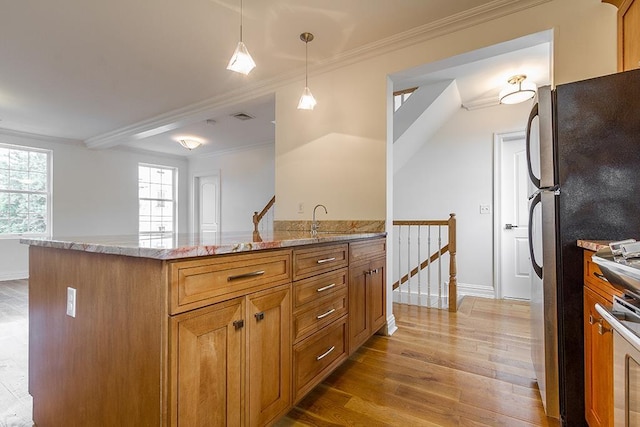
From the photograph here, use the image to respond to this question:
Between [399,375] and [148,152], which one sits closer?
[399,375]

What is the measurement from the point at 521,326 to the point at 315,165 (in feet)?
8.06

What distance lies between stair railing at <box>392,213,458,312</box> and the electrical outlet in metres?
2.96

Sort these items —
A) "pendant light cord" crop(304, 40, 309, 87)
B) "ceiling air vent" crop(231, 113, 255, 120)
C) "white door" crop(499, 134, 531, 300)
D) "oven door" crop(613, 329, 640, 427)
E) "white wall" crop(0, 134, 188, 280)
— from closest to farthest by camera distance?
"oven door" crop(613, 329, 640, 427) → "pendant light cord" crop(304, 40, 309, 87) → "white door" crop(499, 134, 531, 300) → "ceiling air vent" crop(231, 113, 255, 120) → "white wall" crop(0, 134, 188, 280)

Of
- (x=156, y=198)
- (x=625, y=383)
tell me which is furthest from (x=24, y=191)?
(x=625, y=383)

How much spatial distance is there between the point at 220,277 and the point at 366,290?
4.59 feet

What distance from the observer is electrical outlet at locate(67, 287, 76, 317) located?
49.1 inches

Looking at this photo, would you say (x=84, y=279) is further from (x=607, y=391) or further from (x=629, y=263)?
(x=607, y=391)

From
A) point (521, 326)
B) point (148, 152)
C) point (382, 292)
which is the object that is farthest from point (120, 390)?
point (148, 152)

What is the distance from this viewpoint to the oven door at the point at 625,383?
90 cm

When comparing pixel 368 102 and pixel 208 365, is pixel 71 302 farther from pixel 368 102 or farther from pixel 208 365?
pixel 368 102

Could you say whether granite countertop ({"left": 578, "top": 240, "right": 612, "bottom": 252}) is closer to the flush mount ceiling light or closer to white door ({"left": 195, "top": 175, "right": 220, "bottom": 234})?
the flush mount ceiling light

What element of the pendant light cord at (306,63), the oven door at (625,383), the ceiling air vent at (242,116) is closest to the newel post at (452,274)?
the pendant light cord at (306,63)

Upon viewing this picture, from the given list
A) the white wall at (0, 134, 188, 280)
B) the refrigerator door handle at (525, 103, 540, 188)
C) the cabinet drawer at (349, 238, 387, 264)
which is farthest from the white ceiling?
the cabinet drawer at (349, 238, 387, 264)

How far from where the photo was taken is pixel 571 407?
1439mm
